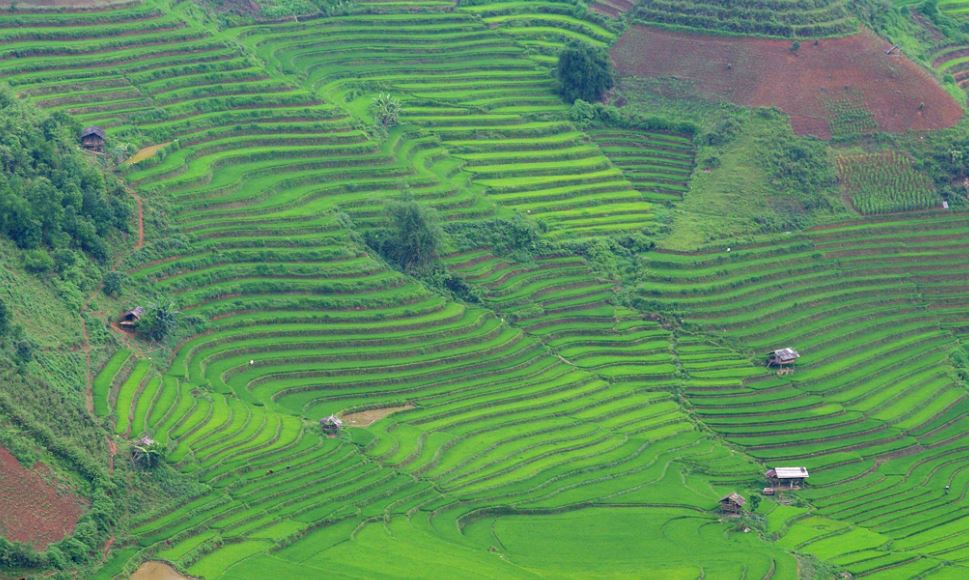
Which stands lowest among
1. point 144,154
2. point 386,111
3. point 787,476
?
point 787,476

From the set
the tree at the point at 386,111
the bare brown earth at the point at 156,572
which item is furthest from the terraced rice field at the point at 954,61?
the bare brown earth at the point at 156,572

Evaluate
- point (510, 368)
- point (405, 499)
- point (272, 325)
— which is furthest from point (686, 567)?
point (272, 325)

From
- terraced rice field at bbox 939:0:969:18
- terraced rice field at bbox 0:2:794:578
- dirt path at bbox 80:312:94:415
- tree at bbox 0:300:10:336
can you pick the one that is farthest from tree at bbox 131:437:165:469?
terraced rice field at bbox 939:0:969:18

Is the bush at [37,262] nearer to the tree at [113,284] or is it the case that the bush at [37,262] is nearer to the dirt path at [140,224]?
the tree at [113,284]

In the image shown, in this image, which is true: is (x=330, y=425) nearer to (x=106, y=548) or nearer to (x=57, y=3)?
(x=106, y=548)

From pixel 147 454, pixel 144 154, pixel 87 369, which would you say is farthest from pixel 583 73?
pixel 147 454
